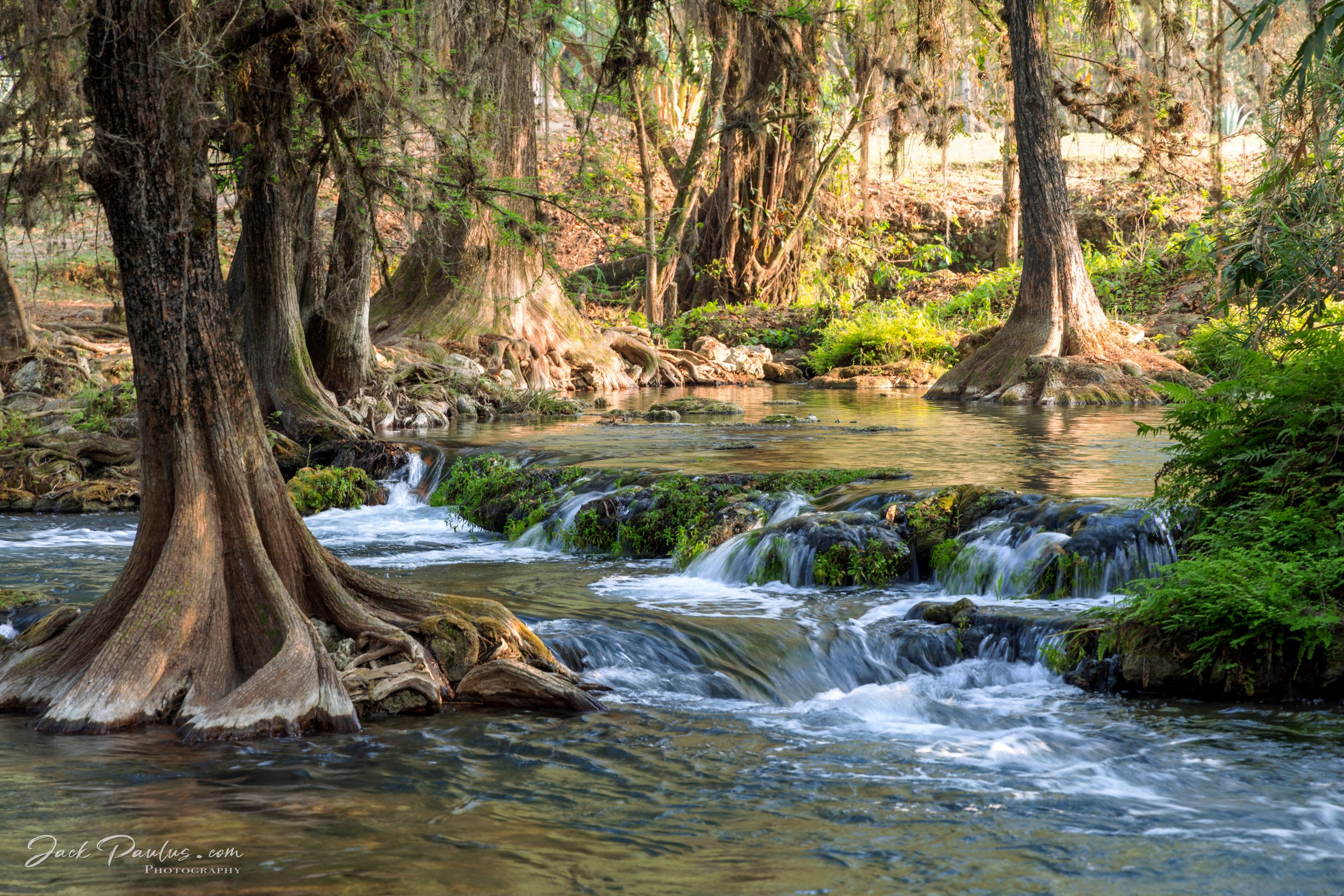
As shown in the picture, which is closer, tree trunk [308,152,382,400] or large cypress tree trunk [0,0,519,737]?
large cypress tree trunk [0,0,519,737]

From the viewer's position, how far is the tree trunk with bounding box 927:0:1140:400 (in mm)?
21547

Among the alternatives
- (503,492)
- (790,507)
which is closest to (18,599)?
(503,492)

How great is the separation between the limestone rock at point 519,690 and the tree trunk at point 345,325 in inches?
387

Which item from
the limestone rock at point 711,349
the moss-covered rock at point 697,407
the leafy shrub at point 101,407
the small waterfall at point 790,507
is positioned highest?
the limestone rock at point 711,349

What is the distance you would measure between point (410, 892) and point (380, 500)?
10.2 metres

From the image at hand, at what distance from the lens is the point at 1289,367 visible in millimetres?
7547

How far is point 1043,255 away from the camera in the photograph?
21609 mm

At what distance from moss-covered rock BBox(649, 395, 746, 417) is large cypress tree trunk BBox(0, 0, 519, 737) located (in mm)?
13311

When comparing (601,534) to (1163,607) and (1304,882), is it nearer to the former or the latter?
(1163,607)

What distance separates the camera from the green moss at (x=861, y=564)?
30.1ft

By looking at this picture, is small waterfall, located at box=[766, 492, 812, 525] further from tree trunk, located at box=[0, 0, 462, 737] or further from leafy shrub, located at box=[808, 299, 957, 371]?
leafy shrub, located at box=[808, 299, 957, 371]

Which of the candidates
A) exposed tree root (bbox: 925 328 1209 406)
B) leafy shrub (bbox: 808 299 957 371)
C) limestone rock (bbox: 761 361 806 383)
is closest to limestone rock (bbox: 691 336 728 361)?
limestone rock (bbox: 761 361 806 383)

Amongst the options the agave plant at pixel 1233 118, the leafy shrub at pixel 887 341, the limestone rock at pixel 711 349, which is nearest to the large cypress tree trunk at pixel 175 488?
the leafy shrub at pixel 887 341

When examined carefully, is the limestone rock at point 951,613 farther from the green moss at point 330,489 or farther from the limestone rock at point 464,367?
the limestone rock at point 464,367
